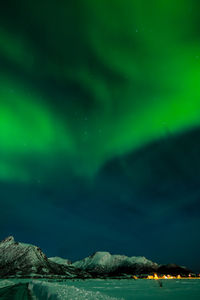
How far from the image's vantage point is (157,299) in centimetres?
2608

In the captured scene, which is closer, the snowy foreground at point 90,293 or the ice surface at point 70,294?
the ice surface at point 70,294

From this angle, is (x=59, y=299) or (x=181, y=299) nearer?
(x=59, y=299)

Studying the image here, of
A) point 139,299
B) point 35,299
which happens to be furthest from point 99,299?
point 35,299

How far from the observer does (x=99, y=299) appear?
1953 centimetres

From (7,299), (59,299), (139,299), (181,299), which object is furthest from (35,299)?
(181,299)

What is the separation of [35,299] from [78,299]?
32.9ft

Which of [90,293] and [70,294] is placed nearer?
[70,294]

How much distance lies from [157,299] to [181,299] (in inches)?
95.4

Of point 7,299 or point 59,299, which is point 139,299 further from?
point 7,299

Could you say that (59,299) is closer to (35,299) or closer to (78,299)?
(78,299)

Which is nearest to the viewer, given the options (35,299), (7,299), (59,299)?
(59,299)

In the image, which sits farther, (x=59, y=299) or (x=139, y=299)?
(x=139, y=299)

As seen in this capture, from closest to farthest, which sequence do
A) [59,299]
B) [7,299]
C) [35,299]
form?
[59,299]
[7,299]
[35,299]

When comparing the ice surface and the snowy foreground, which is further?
the snowy foreground
